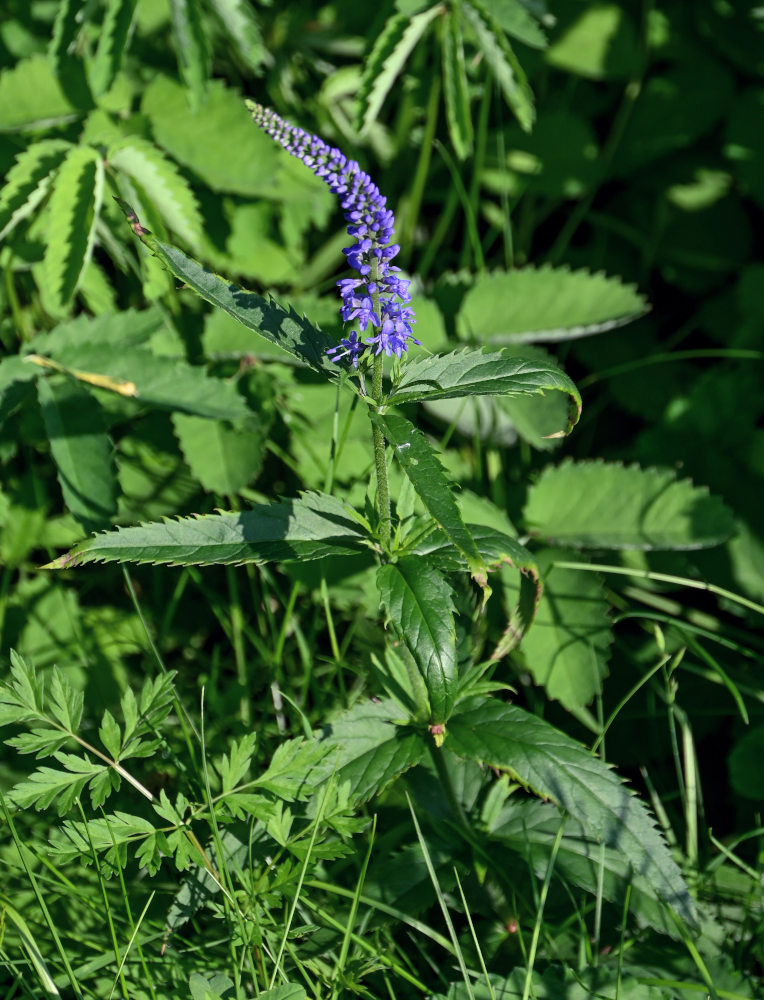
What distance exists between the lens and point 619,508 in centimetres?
243

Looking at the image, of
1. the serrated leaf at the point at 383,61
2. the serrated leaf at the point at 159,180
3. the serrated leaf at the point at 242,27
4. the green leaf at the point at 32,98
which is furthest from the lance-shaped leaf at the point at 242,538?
the green leaf at the point at 32,98

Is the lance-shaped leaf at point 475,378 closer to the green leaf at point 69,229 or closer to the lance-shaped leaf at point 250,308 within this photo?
the lance-shaped leaf at point 250,308

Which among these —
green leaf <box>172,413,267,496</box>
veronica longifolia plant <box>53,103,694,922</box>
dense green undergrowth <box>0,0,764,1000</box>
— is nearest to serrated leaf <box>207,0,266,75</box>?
dense green undergrowth <box>0,0,764,1000</box>

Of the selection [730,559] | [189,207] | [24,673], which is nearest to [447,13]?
[189,207]

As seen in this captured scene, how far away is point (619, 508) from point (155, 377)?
1258 millimetres

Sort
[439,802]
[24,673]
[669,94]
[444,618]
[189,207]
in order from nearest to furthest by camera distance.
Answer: [444,618] < [24,673] < [439,802] < [189,207] < [669,94]

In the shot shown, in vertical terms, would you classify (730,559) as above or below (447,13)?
below

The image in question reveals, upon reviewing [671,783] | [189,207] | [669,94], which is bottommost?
[671,783]

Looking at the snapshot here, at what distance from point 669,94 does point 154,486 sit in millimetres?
2199

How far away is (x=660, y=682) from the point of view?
97.9 inches

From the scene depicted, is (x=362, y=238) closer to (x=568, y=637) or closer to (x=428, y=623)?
(x=428, y=623)

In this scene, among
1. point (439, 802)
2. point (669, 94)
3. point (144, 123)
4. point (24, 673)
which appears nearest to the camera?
point (24, 673)

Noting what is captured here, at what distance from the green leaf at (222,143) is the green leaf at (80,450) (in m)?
0.79

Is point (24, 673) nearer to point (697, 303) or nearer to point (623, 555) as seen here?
point (623, 555)
